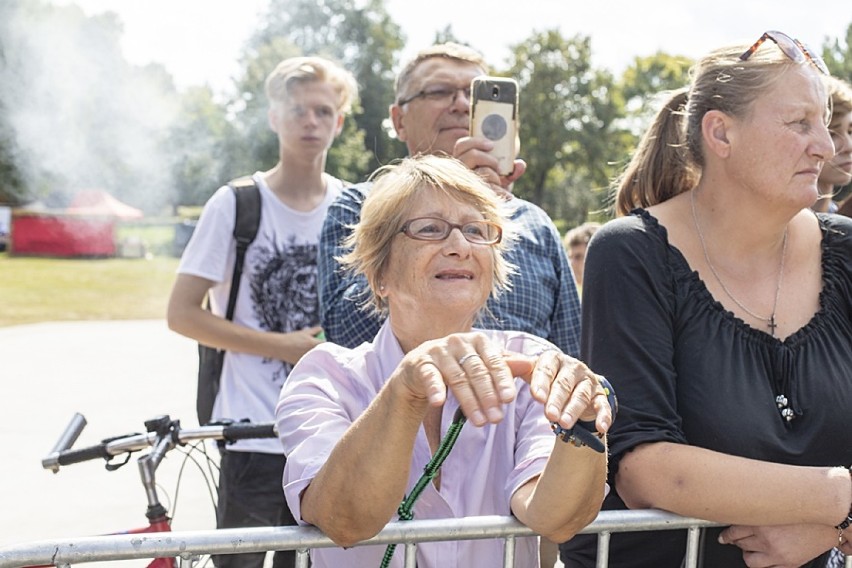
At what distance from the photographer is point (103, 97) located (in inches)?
1012

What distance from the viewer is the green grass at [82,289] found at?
1933 cm

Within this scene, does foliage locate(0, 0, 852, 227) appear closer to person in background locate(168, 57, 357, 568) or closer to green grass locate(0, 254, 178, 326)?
person in background locate(168, 57, 357, 568)

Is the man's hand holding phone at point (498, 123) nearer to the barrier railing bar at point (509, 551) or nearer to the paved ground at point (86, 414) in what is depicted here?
the barrier railing bar at point (509, 551)

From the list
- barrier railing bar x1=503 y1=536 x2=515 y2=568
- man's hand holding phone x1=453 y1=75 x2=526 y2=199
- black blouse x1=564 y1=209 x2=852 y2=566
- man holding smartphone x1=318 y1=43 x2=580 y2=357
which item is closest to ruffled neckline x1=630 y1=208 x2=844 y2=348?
black blouse x1=564 y1=209 x2=852 y2=566

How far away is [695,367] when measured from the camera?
7.61 feet

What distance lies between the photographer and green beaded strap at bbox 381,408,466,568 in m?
1.70

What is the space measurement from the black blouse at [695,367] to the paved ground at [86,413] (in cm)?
163

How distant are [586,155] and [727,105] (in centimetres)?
5025

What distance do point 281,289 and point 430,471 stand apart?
7.32 ft

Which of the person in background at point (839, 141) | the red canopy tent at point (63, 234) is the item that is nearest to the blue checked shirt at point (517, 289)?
the person in background at point (839, 141)

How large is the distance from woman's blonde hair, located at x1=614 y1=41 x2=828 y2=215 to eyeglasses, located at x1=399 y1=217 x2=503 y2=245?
74cm

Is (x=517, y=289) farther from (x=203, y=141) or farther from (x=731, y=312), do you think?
(x=203, y=141)

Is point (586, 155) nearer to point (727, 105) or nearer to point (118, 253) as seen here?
point (118, 253)

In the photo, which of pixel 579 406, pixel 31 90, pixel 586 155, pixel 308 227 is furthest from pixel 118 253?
pixel 579 406
